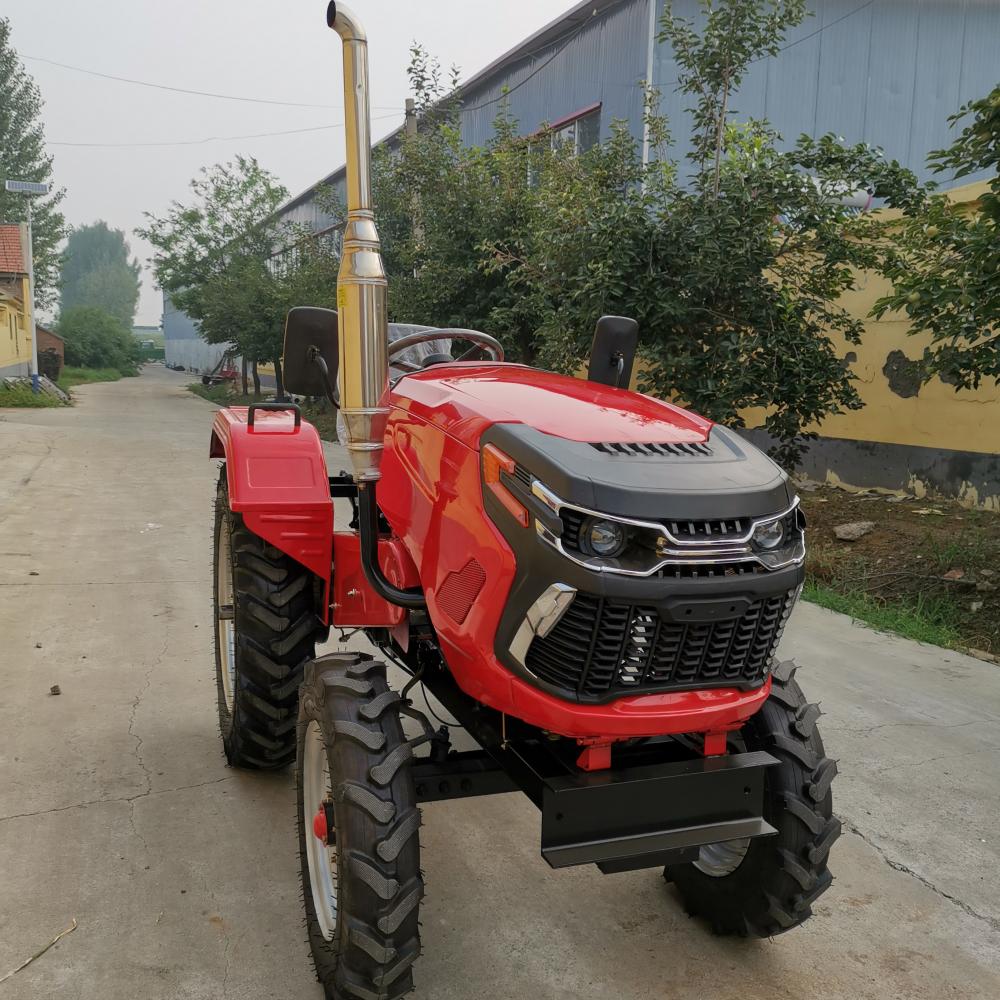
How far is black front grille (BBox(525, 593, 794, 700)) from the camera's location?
1.90 meters

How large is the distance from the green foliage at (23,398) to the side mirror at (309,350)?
21053 millimetres

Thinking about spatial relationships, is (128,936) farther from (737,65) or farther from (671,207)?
(737,65)

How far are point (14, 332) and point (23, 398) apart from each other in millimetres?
8827

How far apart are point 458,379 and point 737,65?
5.99m

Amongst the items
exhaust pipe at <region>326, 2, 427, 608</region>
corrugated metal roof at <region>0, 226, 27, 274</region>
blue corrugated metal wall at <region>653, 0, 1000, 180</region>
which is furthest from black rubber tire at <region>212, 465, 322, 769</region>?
corrugated metal roof at <region>0, 226, 27, 274</region>

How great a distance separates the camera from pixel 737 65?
7.38 meters

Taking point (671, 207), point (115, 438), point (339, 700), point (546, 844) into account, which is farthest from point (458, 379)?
point (115, 438)

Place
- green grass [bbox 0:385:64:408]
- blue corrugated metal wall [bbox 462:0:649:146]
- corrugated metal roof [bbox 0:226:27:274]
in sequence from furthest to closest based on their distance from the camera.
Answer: corrugated metal roof [bbox 0:226:27:274]
green grass [bbox 0:385:64:408]
blue corrugated metal wall [bbox 462:0:649:146]

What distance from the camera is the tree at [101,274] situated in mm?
121125

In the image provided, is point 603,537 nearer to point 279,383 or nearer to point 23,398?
point 279,383

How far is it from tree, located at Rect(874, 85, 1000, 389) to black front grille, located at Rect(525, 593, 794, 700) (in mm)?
3656

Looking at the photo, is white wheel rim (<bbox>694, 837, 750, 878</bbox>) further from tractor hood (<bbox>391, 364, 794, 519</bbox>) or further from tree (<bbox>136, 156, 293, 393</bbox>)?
tree (<bbox>136, 156, 293, 393</bbox>)

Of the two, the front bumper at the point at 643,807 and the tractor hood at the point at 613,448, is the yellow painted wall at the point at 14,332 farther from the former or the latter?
the front bumper at the point at 643,807

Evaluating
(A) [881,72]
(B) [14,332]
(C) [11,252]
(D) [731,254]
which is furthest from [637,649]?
(C) [11,252]
